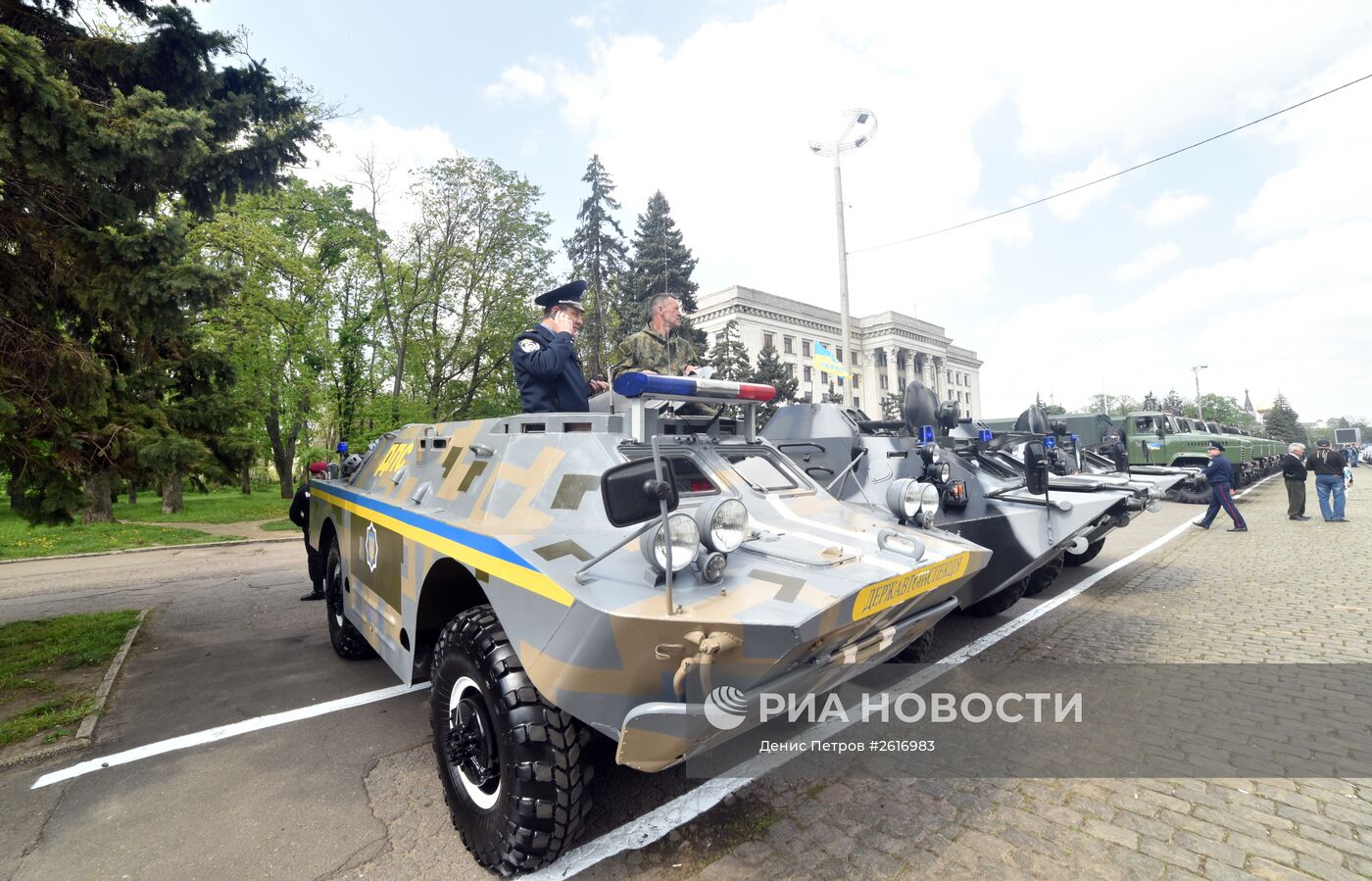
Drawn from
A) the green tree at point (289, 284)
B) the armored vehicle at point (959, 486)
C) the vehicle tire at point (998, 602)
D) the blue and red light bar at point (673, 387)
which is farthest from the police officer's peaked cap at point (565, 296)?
the green tree at point (289, 284)

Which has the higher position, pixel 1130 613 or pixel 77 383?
pixel 77 383

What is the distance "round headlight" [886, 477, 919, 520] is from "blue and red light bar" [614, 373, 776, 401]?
1.12 metres

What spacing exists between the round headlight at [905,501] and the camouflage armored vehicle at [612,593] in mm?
13

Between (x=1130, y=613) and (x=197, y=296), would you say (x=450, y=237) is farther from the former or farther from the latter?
(x=1130, y=613)

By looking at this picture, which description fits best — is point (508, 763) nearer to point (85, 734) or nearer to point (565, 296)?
point (565, 296)

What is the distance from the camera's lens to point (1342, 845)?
274 cm

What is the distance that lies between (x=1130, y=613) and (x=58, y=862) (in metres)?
7.80

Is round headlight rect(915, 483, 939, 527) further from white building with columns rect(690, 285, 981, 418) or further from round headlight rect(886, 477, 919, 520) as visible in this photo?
white building with columns rect(690, 285, 981, 418)

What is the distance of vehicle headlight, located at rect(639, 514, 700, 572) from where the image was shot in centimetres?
251

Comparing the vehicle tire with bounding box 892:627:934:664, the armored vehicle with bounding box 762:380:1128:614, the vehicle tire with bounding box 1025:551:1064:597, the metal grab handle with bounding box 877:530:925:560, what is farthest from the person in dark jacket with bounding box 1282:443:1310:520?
the metal grab handle with bounding box 877:530:925:560

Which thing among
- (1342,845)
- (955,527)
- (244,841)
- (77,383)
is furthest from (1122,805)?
(77,383)

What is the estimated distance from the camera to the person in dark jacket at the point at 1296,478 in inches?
530

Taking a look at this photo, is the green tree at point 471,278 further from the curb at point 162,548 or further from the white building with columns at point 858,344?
the white building with columns at point 858,344

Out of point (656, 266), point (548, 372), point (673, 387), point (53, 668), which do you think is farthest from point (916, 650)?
point (656, 266)
